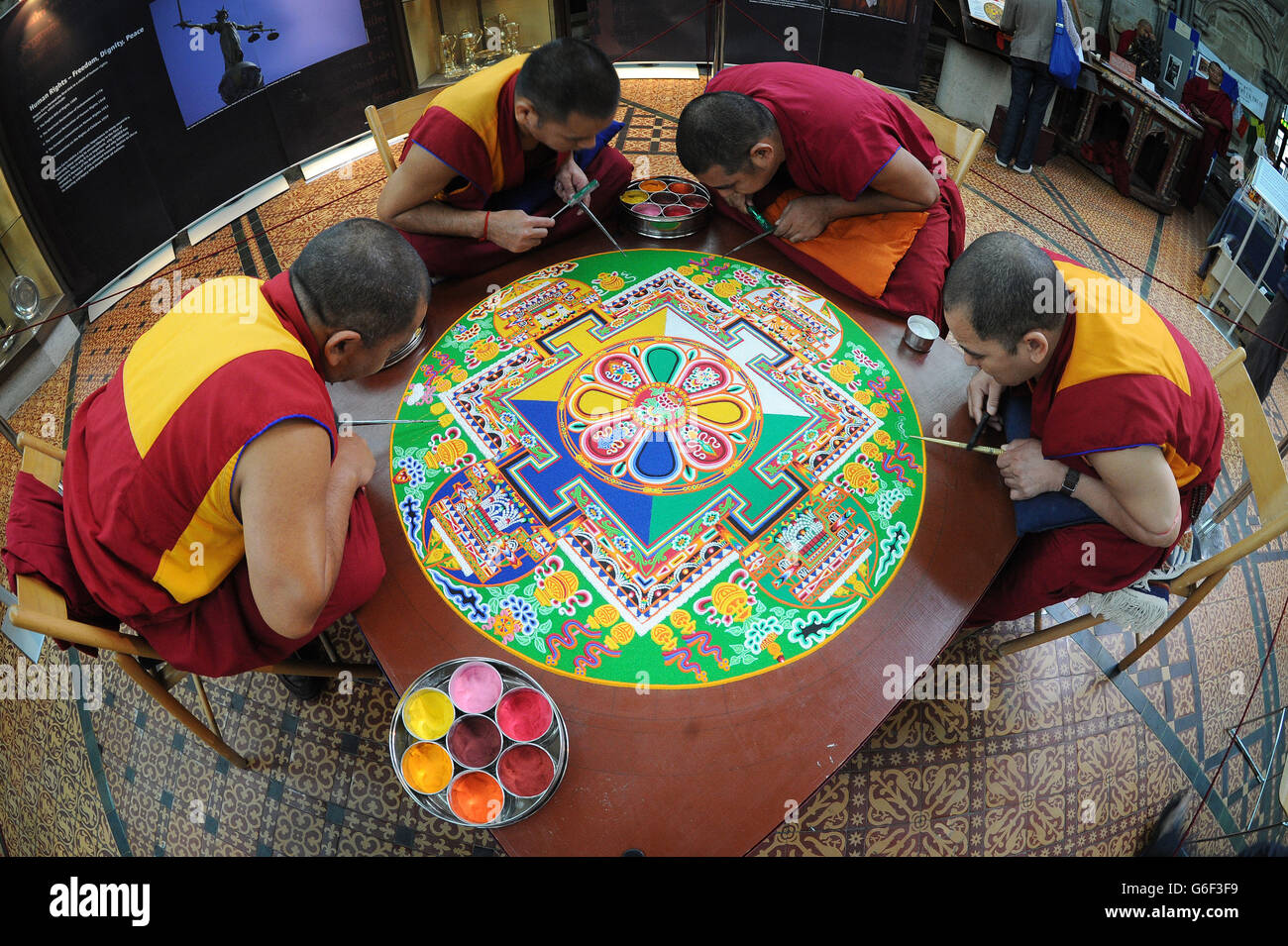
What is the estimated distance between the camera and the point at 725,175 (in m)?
3.81

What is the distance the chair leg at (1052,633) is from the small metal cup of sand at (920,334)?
132cm

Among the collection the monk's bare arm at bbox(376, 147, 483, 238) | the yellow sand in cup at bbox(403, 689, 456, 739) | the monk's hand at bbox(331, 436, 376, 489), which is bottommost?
the yellow sand in cup at bbox(403, 689, 456, 739)

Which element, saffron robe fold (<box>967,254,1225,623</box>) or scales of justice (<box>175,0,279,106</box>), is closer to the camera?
saffron robe fold (<box>967,254,1225,623</box>)

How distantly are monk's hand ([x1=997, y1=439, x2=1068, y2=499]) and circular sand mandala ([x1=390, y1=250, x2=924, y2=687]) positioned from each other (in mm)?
302

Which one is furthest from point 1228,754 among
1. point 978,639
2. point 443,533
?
point 443,533

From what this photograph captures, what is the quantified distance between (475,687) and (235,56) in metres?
5.78

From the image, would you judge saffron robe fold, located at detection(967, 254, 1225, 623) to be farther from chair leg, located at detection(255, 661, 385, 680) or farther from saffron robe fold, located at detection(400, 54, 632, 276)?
chair leg, located at detection(255, 661, 385, 680)

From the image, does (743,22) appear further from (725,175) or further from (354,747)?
(354,747)

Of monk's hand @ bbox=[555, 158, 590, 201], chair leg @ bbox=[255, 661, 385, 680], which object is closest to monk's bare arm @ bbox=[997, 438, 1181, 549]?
monk's hand @ bbox=[555, 158, 590, 201]

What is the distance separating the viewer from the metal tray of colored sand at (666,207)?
13.2ft

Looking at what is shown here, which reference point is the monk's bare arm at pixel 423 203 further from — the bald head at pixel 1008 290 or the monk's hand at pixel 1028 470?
the monk's hand at pixel 1028 470

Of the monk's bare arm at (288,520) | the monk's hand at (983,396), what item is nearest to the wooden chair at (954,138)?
the monk's hand at (983,396)

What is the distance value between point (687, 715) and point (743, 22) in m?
7.62

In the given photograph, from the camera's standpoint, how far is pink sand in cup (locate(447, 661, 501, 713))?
246cm
